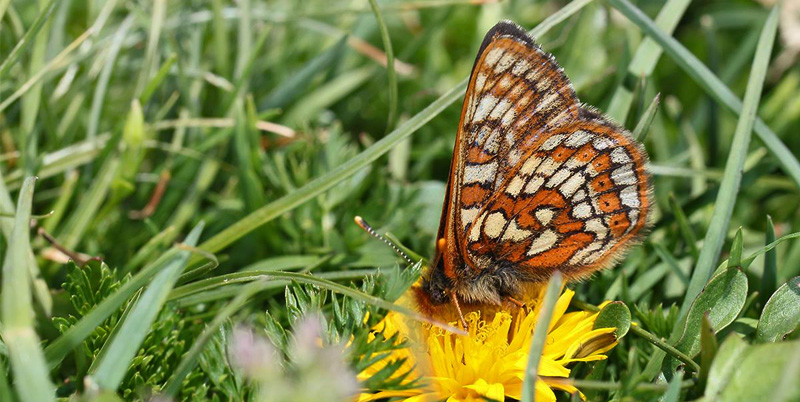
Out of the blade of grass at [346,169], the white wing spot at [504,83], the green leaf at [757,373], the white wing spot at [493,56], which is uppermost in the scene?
the white wing spot at [493,56]

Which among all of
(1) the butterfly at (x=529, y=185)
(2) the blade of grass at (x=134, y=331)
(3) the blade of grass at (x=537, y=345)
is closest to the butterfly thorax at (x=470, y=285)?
(1) the butterfly at (x=529, y=185)

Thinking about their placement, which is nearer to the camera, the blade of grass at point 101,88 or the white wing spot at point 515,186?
the white wing spot at point 515,186

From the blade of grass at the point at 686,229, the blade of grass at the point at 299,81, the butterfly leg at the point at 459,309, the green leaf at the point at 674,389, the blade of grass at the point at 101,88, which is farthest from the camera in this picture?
the blade of grass at the point at 299,81

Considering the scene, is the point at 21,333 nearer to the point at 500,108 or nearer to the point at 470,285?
the point at 470,285

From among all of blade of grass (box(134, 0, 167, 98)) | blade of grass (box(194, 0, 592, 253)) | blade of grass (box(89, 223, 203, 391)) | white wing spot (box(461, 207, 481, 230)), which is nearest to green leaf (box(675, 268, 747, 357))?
white wing spot (box(461, 207, 481, 230))

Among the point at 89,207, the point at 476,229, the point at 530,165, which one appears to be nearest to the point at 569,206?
the point at 530,165

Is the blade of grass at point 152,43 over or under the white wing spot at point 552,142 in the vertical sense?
over

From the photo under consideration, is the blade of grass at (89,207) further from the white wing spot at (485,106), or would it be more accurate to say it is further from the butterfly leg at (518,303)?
the butterfly leg at (518,303)

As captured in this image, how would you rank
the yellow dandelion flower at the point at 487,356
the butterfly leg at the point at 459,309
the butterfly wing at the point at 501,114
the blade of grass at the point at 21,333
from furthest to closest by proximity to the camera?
the butterfly wing at the point at 501,114
the butterfly leg at the point at 459,309
the yellow dandelion flower at the point at 487,356
the blade of grass at the point at 21,333
